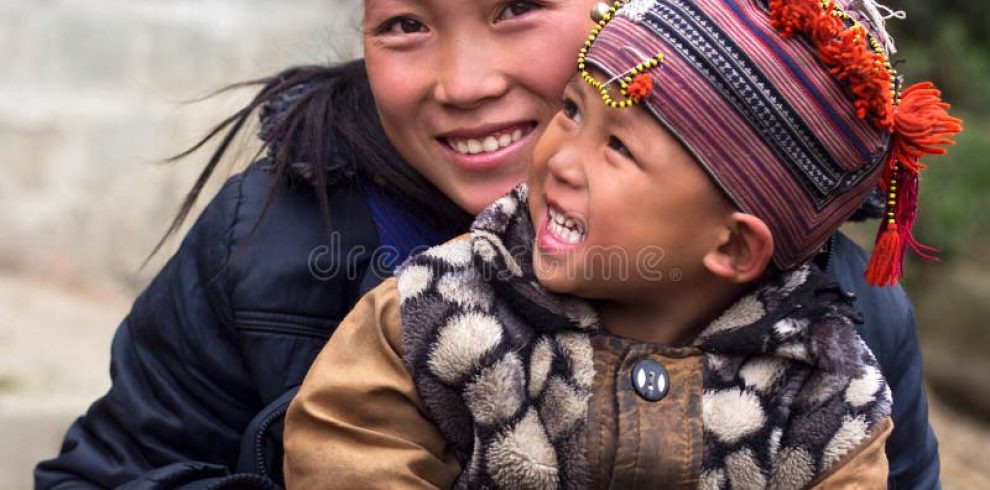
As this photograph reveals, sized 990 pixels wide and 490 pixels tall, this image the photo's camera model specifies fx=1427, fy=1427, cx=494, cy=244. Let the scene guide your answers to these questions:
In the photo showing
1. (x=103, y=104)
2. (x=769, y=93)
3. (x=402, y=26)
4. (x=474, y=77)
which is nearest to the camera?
(x=769, y=93)

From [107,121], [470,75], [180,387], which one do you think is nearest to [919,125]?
[470,75]

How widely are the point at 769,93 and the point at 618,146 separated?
0.22 metres

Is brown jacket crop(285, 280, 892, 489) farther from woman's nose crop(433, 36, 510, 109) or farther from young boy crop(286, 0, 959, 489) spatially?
woman's nose crop(433, 36, 510, 109)

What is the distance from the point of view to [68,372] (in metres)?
4.40

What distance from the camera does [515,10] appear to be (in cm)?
230

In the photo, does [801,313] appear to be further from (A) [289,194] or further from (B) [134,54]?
(B) [134,54]

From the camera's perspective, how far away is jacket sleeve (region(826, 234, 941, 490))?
96.9 inches

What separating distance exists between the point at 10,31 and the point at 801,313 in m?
Answer: 3.74

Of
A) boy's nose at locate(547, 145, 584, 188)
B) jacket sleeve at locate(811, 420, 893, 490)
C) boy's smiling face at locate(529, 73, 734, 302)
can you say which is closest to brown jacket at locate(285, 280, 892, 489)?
jacket sleeve at locate(811, 420, 893, 490)

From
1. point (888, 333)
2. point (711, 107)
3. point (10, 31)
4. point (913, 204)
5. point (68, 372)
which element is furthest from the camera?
point (10, 31)

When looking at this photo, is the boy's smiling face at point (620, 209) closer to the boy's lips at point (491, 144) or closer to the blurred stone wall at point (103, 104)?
the boy's lips at point (491, 144)

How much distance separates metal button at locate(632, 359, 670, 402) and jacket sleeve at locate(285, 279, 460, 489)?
30 centimetres

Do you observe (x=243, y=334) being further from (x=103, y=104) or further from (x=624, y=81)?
(x=103, y=104)

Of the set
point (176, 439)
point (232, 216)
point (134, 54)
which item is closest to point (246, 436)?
point (176, 439)
